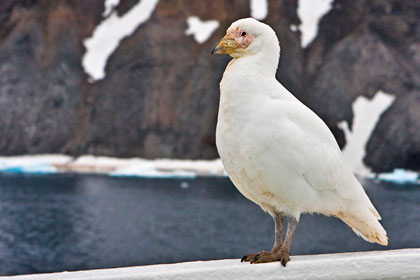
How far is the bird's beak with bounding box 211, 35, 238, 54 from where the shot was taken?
4.13 meters

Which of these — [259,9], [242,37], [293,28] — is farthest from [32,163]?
[242,37]

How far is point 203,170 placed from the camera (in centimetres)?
6762

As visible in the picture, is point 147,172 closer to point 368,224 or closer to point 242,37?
point 368,224

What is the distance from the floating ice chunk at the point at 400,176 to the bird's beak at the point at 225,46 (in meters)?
62.0

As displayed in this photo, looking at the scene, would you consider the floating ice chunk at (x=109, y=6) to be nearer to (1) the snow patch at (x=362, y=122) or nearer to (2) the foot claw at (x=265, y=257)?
(1) the snow patch at (x=362, y=122)

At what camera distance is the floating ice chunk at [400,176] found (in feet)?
209

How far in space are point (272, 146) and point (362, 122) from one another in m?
69.8

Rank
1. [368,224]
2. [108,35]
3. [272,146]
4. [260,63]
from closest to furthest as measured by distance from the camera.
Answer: [272,146] < [260,63] < [368,224] < [108,35]

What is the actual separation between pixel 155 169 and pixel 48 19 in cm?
2331

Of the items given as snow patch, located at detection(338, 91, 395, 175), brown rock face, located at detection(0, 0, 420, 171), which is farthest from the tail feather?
snow patch, located at detection(338, 91, 395, 175)

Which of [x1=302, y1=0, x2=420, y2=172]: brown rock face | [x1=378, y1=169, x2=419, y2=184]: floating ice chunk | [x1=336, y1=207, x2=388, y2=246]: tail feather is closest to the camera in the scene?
[x1=336, y1=207, x2=388, y2=246]: tail feather

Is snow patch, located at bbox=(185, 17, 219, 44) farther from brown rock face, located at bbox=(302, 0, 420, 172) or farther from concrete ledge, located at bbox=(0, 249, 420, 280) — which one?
concrete ledge, located at bbox=(0, 249, 420, 280)

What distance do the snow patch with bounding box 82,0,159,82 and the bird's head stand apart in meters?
73.7

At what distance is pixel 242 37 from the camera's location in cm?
420
